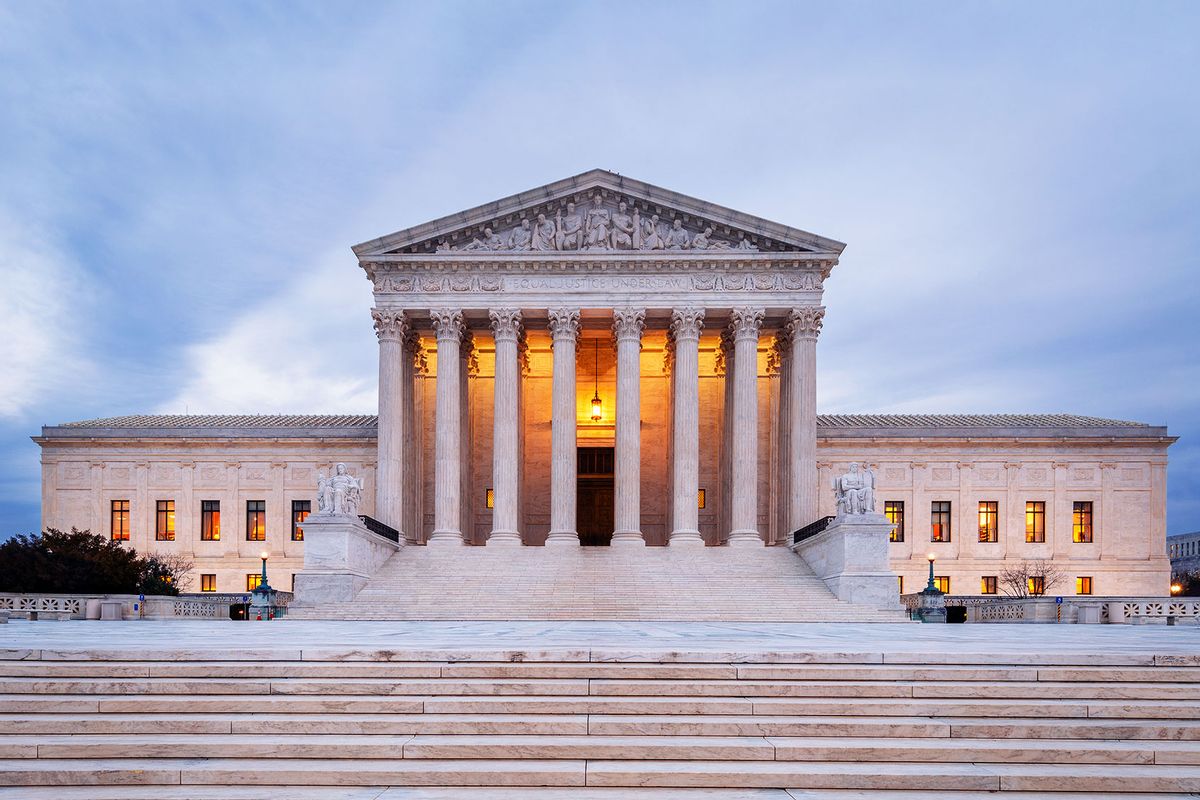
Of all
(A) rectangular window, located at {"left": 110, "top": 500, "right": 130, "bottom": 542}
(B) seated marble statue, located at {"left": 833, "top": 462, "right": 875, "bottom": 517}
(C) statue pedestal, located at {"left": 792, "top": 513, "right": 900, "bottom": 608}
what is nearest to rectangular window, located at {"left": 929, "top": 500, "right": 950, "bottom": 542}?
(B) seated marble statue, located at {"left": 833, "top": 462, "right": 875, "bottom": 517}

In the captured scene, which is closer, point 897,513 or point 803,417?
point 803,417

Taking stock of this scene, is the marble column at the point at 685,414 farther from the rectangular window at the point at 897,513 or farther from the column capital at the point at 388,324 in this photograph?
the rectangular window at the point at 897,513

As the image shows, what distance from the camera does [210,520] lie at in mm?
53750

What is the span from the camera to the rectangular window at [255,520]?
53500mm

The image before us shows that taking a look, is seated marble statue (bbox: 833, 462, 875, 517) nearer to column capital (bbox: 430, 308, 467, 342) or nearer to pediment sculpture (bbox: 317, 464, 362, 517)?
pediment sculpture (bbox: 317, 464, 362, 517)

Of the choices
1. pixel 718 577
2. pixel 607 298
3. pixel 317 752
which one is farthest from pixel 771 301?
pixel 317 752

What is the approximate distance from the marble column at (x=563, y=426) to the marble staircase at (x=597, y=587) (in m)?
1.80

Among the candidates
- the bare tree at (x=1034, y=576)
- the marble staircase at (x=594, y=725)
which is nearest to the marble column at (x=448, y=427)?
the bare tree at (x=1034, y=576)

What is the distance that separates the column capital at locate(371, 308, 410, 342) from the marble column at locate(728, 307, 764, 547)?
14932mm

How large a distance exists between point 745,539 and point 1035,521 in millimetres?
20876

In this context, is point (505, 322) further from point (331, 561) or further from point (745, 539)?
point (745, 539)

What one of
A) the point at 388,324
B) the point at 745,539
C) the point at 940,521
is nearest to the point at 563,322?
the point at 388,324

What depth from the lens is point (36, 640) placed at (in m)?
16.8

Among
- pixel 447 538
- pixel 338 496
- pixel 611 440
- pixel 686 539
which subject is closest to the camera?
pixel 338 496
